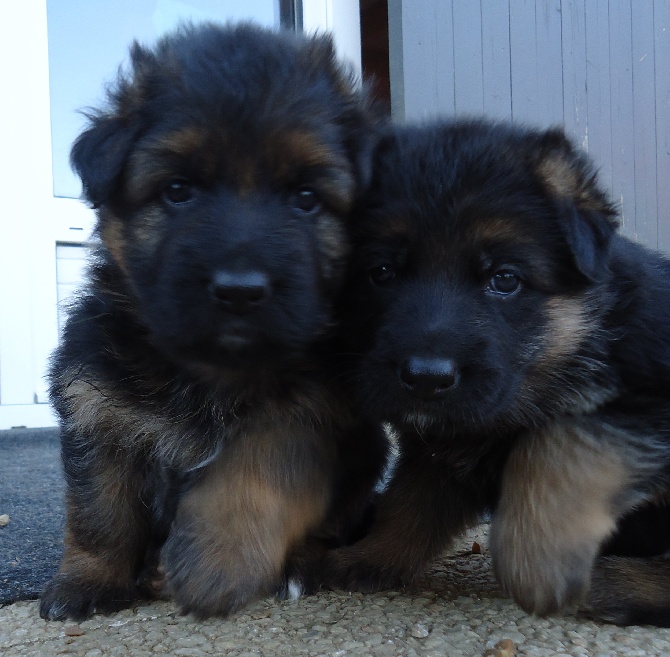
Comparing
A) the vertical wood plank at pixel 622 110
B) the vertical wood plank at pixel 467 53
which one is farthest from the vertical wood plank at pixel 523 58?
the vertical wood plank at pixel 622 110

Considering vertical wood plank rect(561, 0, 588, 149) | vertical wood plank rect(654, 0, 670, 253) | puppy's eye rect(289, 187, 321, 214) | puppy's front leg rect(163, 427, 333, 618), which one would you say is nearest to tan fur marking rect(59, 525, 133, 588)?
puppy's front leg rect(163, 427, 333, 618)

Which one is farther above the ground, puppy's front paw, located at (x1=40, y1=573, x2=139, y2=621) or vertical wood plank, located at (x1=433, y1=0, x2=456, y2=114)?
vertical wood plank, located at (x1=433, y1=0, x2=456, y2=114)

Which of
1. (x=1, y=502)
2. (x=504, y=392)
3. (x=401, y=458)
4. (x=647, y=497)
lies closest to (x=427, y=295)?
(x=504, y=392)

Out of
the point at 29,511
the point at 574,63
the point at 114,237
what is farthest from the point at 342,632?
the point at 574,63

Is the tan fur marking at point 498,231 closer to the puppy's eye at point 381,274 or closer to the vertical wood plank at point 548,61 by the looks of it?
the puppy's eye at point 381,274

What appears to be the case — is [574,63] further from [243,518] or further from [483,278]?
[243,518]

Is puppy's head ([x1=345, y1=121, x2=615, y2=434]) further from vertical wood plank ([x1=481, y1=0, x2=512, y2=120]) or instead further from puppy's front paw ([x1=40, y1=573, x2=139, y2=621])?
vertical wood plank ([x1=481, y1=0, x2=512, y2=120])
